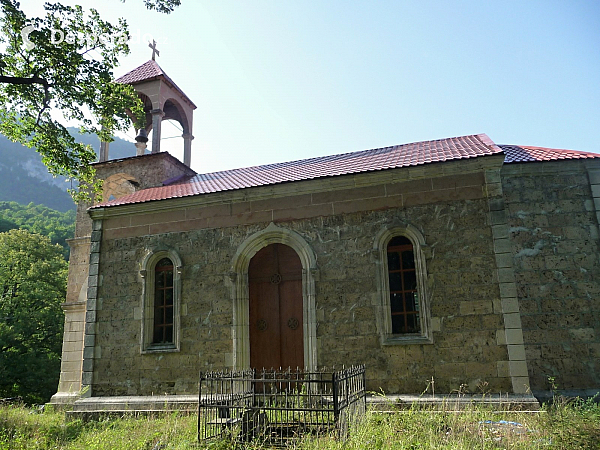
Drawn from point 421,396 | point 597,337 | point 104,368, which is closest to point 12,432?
point 104,368

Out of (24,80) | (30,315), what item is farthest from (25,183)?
(24,80)

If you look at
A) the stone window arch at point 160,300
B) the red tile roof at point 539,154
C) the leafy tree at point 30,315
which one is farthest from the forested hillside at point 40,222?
the red tile roof at point 539,154

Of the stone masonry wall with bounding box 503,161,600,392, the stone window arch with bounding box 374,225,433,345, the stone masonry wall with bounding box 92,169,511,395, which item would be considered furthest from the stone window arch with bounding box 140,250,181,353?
the stone masonry wall with bounding box 503,161,600,392

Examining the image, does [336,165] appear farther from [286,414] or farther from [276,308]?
[286,414]

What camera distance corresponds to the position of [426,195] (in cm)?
1038

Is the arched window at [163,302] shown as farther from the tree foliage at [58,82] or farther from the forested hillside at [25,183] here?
the forested hillside at [25,183]

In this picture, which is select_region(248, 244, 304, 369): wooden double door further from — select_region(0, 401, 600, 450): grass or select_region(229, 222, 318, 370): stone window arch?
select_region(0, 401, 600, 450): grass

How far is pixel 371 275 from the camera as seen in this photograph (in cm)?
1037

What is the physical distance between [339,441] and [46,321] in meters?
26.0

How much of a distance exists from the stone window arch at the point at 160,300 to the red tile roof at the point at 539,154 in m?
8.12

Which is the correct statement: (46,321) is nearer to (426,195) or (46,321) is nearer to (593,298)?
(426,195)

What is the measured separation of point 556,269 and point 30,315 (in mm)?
26825

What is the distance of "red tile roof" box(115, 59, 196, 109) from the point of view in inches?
679

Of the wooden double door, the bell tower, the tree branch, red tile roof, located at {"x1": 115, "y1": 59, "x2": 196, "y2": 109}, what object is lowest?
the wooden double door
